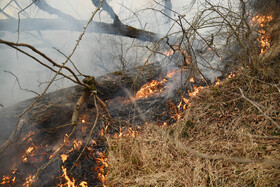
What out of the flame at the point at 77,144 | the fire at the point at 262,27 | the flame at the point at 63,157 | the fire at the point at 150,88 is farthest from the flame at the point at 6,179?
the fire at the point at 262,27

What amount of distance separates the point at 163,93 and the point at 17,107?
12.0 feet

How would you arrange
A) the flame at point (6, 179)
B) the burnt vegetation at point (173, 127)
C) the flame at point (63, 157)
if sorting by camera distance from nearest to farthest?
the burnt vegetation at point (173, 127), the flame at point (6, 179), the flame at point (63, 157)

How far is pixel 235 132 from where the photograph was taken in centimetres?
175

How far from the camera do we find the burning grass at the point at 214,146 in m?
1.35

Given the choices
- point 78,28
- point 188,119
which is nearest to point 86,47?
point 78,28

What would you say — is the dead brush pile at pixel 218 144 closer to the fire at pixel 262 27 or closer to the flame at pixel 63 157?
the fire at pixel 262 27

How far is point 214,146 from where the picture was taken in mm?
1707

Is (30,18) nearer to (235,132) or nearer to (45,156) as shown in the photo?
(45,156)

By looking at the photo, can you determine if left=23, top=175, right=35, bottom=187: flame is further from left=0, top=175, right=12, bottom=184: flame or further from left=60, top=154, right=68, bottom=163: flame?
left=60, top=154, right=68, bottom=163: flame

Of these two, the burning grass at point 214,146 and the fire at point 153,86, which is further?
the fire at point 153,86

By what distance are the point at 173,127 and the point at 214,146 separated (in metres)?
0.81

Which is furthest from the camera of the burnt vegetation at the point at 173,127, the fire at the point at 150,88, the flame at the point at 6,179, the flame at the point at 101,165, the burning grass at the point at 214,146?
the fire at the point at 150,88

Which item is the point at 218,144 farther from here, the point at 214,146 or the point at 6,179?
the point at 6,179

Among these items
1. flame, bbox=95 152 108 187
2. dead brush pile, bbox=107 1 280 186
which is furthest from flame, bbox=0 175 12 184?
dead brush pile, bbox=107 1 280 186
